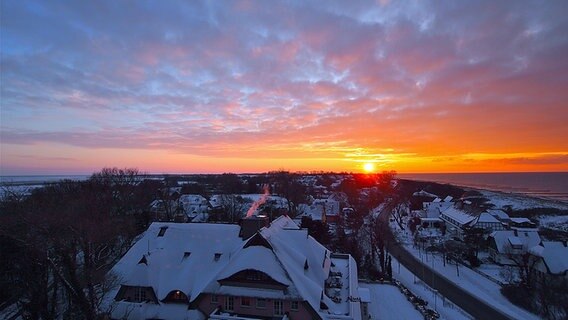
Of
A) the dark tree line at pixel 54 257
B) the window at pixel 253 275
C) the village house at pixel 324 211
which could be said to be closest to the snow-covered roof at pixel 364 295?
the window at pixel 253 275

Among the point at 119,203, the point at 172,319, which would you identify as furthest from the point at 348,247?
the point at 119,203

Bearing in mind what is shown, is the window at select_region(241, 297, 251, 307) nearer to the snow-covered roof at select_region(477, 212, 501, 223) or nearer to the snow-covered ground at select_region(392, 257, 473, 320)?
the snow-covered ground at select_region(392, 257, 473, 320)

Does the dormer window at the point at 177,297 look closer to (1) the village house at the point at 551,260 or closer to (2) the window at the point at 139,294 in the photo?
(2) the window at the point at 139,294

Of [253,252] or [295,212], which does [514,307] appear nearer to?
[253,252]

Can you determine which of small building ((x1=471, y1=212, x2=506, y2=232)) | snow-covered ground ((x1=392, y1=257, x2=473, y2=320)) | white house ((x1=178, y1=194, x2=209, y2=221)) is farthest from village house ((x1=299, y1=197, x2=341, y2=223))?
snow-covered ground ((x1=392, y1=257, x2=473, y2=320))

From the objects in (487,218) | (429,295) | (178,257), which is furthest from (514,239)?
(178,257)

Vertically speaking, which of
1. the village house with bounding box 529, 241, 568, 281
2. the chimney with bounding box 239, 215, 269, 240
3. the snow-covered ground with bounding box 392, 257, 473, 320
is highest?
the chimney with bounding box 239, 215, 269, 240
